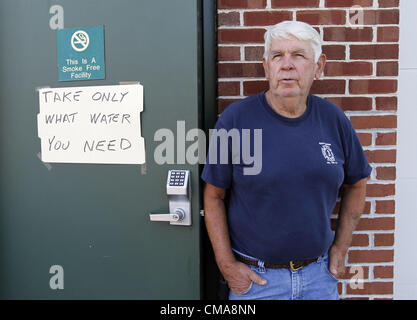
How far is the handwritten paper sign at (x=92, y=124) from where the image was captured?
160 centimetres

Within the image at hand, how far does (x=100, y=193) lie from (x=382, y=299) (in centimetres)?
174

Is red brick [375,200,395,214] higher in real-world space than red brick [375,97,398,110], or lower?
lower

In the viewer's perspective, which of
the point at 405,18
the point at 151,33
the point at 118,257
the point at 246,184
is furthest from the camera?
the point at 405,18

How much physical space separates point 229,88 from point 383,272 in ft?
4.59

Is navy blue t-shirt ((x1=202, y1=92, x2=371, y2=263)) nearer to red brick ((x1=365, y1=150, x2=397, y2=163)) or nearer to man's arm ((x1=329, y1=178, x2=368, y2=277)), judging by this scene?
man's arm ((x1=329, y1=178, x2=368, y2=277))

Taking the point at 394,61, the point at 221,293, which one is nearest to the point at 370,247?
the point at 221,293

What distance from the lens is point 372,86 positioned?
1.77 m

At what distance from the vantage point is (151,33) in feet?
5.13

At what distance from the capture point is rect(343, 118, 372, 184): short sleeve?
1523mm

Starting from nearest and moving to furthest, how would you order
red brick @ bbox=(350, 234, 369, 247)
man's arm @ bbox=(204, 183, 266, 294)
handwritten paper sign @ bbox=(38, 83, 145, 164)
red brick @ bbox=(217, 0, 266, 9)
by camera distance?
man's arm @ bbox=(204, 183, 266, 294) → handwritten paper sign @ bbox=(38, 83, 145, 164) → red brick @ bbox=(217, 0, 266, 9) → red brick @ bbox=(350, 234, 369, 247)

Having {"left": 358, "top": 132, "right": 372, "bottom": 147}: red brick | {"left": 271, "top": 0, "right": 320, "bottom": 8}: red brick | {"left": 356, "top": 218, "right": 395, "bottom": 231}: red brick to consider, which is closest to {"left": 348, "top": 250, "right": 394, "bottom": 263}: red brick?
{"left": 356, "top": 218, "right": 395, "bottom": 231}: red brick

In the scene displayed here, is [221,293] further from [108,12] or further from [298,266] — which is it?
[108,12]

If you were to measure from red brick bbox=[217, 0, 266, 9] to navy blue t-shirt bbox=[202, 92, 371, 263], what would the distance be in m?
0.57

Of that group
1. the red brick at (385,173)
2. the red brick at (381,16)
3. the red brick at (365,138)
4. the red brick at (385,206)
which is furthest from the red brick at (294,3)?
the red brick at (385,206)
